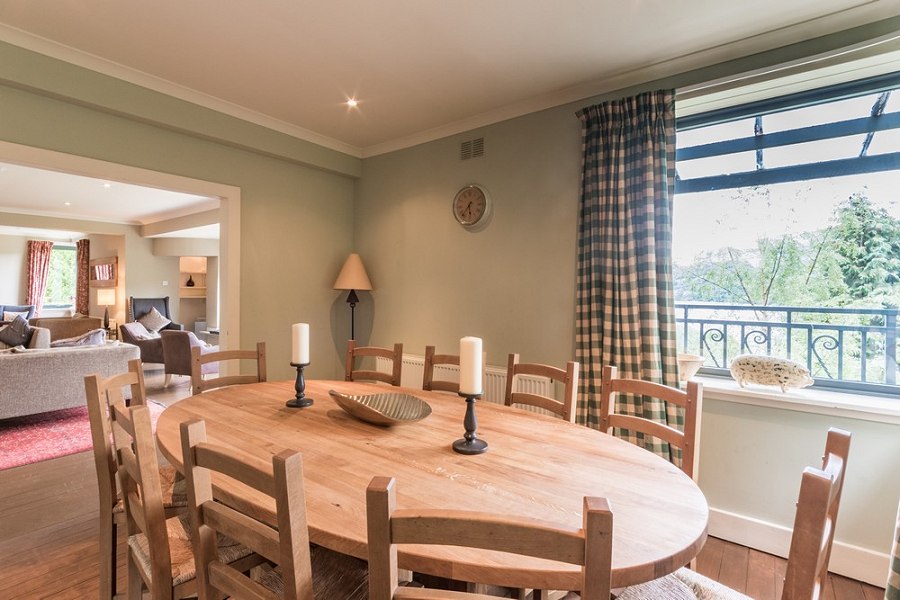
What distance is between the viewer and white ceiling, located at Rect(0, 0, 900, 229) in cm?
200

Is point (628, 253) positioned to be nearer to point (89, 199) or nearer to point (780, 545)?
point (780, 545)

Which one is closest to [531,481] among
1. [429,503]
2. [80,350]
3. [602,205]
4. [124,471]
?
[429,503]

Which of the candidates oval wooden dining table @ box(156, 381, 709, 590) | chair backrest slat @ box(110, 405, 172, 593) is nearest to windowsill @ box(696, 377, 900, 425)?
oval wooden dining table @ box(156, 381, 709, 590)

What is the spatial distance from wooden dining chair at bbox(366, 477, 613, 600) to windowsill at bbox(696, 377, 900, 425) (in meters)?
2.15

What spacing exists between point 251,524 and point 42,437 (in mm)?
4303

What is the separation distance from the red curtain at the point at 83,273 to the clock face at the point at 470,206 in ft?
32.2

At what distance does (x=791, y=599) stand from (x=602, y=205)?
7.01ft

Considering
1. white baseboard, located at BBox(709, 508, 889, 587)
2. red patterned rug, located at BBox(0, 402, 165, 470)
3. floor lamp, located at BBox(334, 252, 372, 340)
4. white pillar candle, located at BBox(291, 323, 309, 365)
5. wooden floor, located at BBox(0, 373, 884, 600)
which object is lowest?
wooden floor, located at BBox(0, 373, 884, 600)

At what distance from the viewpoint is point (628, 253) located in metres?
2.50

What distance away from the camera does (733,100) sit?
2.42m

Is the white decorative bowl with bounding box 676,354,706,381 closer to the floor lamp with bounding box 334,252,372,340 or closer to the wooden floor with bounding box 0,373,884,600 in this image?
the wooden floor with bounding box 0,373,884,600

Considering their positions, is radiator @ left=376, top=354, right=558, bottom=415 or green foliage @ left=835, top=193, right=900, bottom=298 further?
radiator @ left=376, top=354, right=558, bottom=415

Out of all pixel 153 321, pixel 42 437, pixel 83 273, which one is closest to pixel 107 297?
pixel 83 273

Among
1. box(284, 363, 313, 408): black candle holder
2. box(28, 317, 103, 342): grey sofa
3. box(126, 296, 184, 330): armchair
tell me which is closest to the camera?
box(284, 363, 313, 408): black candle holder
